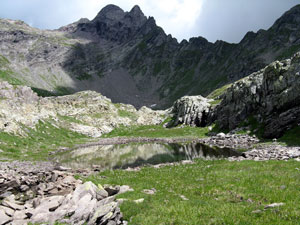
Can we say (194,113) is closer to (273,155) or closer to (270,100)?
(270,100)

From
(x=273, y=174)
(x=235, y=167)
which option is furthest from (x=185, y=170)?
(x=273, y=174)

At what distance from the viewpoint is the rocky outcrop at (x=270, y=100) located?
5331 centimetres

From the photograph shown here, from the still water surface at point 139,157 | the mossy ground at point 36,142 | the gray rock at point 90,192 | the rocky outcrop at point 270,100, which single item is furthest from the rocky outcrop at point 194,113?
the gray rock at point 90,192

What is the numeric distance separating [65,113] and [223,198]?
138m

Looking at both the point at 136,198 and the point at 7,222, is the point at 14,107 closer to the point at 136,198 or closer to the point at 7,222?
the point at 7,222

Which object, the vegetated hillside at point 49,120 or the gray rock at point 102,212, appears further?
the vegetated hillside at point 49,120

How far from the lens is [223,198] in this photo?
15.4m

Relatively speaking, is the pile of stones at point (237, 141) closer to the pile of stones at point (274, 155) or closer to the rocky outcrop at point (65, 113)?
the pile of stones at point (274, 155)

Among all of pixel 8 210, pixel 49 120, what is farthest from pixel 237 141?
pixel 49 120

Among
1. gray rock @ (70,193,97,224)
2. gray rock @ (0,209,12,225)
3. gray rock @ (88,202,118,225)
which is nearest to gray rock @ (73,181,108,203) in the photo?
gray rock @ (70,193,97,224)

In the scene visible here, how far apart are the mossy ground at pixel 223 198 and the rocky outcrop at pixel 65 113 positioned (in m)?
71.8

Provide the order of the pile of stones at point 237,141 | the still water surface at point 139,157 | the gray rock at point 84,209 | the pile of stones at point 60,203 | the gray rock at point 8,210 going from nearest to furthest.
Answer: the pile of stones at point 60,203 → the gray rock at point 84,209 → the gray rock at point 8,210 → the still water surface at point 139,157 → the pile of stones at point 237,141

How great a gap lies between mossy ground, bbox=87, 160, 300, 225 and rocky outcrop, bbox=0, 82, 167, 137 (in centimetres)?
7184

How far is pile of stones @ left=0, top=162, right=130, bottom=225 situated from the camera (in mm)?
13727
